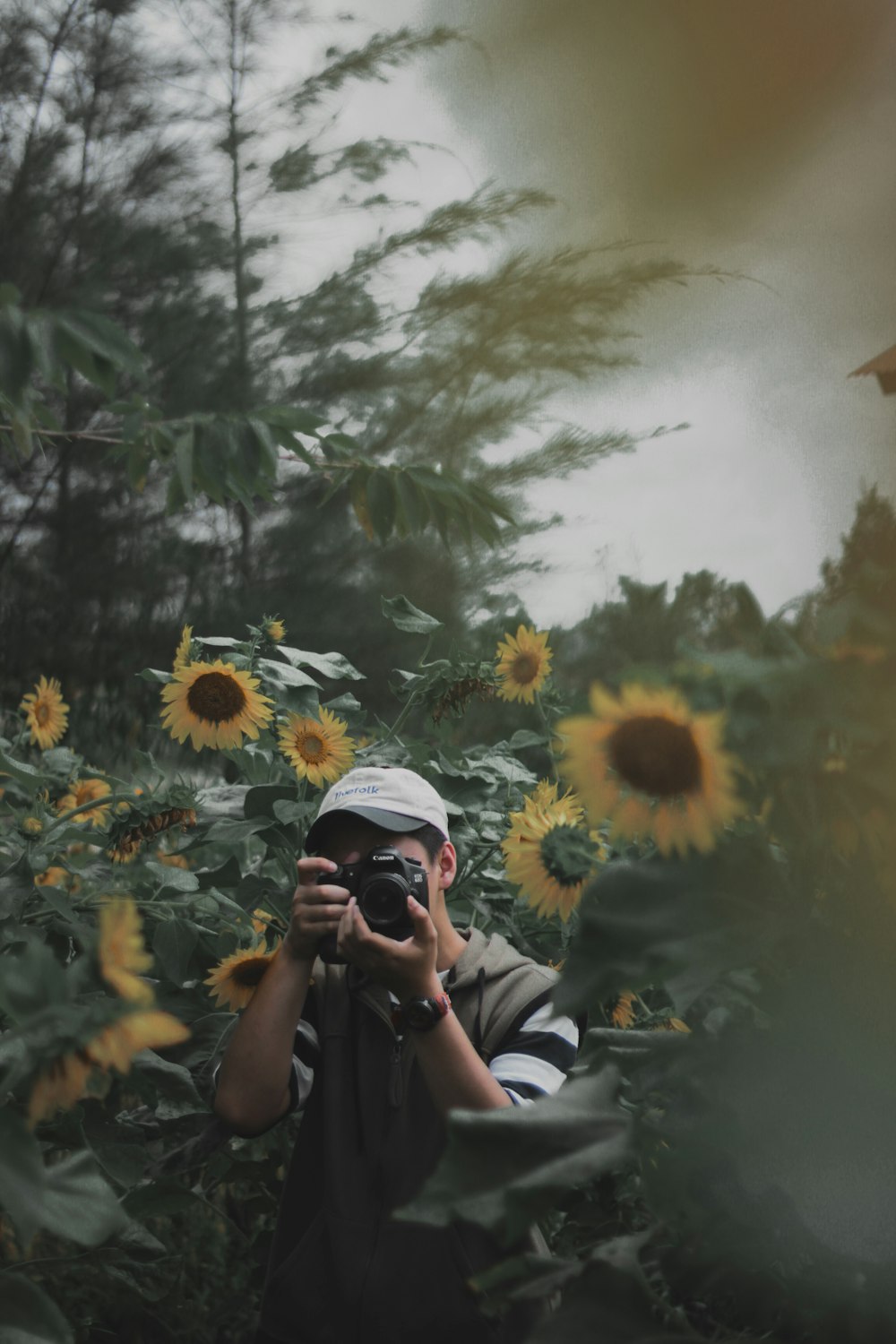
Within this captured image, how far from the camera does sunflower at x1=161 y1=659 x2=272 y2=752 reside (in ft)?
3.67

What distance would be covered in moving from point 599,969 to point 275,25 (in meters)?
3.75

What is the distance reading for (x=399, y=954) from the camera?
843 mm

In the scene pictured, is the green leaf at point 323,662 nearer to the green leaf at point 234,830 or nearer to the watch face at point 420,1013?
the green leaf at point 234,830

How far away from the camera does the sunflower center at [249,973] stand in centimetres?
102

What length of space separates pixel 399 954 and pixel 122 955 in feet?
1.54

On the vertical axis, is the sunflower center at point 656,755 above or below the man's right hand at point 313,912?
above

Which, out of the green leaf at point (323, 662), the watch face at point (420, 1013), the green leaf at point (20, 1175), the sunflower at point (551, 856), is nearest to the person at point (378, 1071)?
the watch face at point (420, 1013)

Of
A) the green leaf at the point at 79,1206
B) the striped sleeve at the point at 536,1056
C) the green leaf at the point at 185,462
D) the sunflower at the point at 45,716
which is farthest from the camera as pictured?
the sunflower at the point at 45,716

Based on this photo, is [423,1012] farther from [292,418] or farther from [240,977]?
[292,418]

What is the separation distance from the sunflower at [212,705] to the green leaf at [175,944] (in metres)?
0.18

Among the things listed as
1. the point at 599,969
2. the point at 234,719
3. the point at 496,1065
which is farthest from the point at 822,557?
the point at 234,719

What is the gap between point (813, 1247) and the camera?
34 centimetres

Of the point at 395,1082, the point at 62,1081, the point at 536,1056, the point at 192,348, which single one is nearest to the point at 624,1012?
the point at 536,1056

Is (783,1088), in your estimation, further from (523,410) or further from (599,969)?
(523,410)
